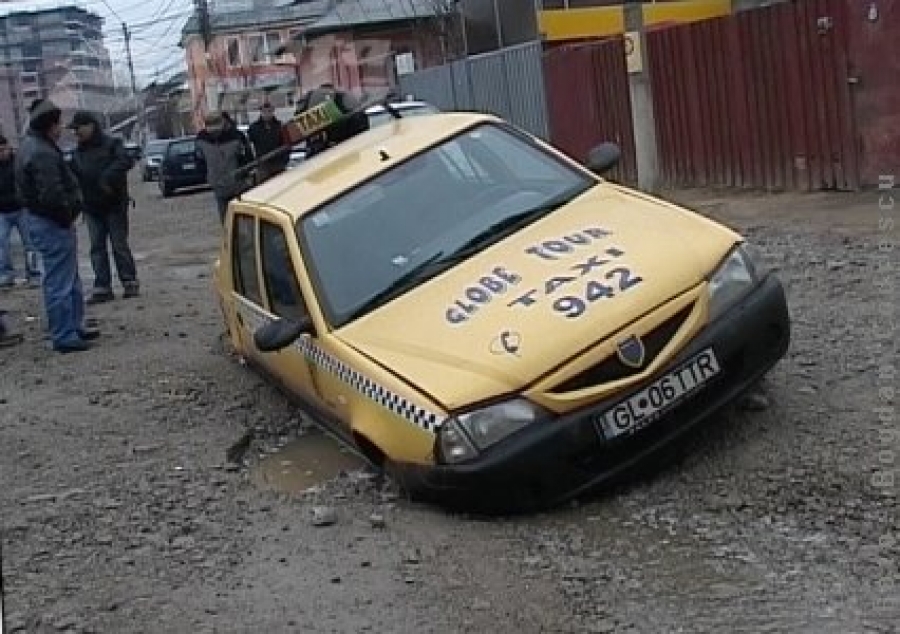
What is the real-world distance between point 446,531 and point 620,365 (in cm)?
89

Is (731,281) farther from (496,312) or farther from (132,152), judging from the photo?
(132,152)

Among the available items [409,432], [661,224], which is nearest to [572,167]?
[661,224]

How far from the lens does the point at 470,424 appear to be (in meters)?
5.10

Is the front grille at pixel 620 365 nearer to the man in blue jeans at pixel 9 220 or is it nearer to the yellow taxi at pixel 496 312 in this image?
the yellow taxi at pixel 496 312

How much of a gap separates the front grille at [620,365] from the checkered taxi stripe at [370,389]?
0.49 metres

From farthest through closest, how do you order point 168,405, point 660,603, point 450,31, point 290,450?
point 450,31 → point 168,405 → point 290,450 → point 660,603

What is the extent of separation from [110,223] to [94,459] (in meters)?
5.96

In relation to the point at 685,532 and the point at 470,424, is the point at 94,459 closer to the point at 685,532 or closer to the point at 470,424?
the point at 470,424

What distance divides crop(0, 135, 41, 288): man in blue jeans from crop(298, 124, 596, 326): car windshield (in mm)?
6655

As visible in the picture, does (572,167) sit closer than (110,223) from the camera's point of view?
Yes

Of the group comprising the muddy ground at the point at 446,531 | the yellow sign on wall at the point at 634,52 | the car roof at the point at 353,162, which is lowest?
the muddy ground at the point at 446,531

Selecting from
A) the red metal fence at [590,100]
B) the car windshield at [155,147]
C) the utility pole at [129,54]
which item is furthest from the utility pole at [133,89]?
the red metal fence at [590,100]

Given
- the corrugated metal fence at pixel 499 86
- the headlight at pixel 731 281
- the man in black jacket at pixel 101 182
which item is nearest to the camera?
the headlight at pixel 731 281

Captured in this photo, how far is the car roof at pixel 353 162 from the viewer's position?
6785mm
